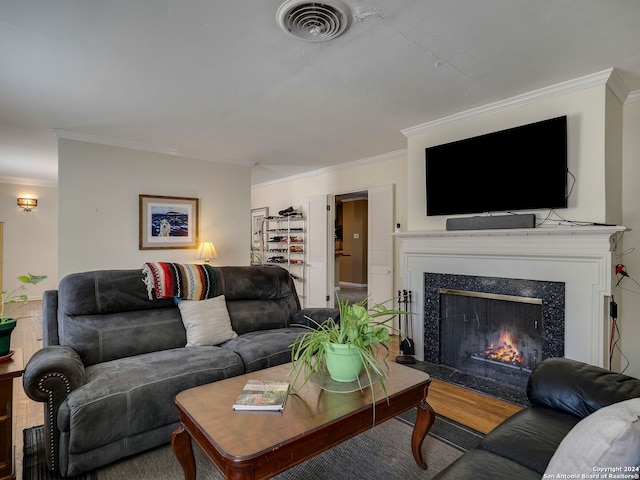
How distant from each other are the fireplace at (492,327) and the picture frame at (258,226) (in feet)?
14.3

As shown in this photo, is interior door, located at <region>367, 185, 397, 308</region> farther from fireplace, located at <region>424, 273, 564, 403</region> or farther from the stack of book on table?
the stack of book on table

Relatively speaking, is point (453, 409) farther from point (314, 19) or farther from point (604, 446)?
point (314, 19)

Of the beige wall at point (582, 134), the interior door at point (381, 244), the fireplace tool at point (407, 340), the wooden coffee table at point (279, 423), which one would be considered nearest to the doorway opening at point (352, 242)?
the interior door at point (381, 244)

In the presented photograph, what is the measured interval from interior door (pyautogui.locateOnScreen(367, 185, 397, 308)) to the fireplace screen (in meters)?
1.31

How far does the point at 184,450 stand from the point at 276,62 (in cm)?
229

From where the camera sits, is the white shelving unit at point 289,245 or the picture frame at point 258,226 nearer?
the white shelving unit at point 289,245

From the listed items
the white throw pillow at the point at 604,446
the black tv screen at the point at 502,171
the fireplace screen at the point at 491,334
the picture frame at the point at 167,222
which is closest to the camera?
the white throw pillow at the point at 604,446

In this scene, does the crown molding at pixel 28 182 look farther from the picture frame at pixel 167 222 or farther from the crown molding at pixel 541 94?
the crown molding at pixel 541 94

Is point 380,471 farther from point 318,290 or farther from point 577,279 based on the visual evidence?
point 318,290

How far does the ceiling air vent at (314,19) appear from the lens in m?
1.79

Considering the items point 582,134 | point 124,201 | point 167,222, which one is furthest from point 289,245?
point 582,134

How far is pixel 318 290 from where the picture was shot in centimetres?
609

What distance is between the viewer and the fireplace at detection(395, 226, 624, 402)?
8.38 feet

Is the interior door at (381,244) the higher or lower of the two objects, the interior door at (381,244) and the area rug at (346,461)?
the higher
